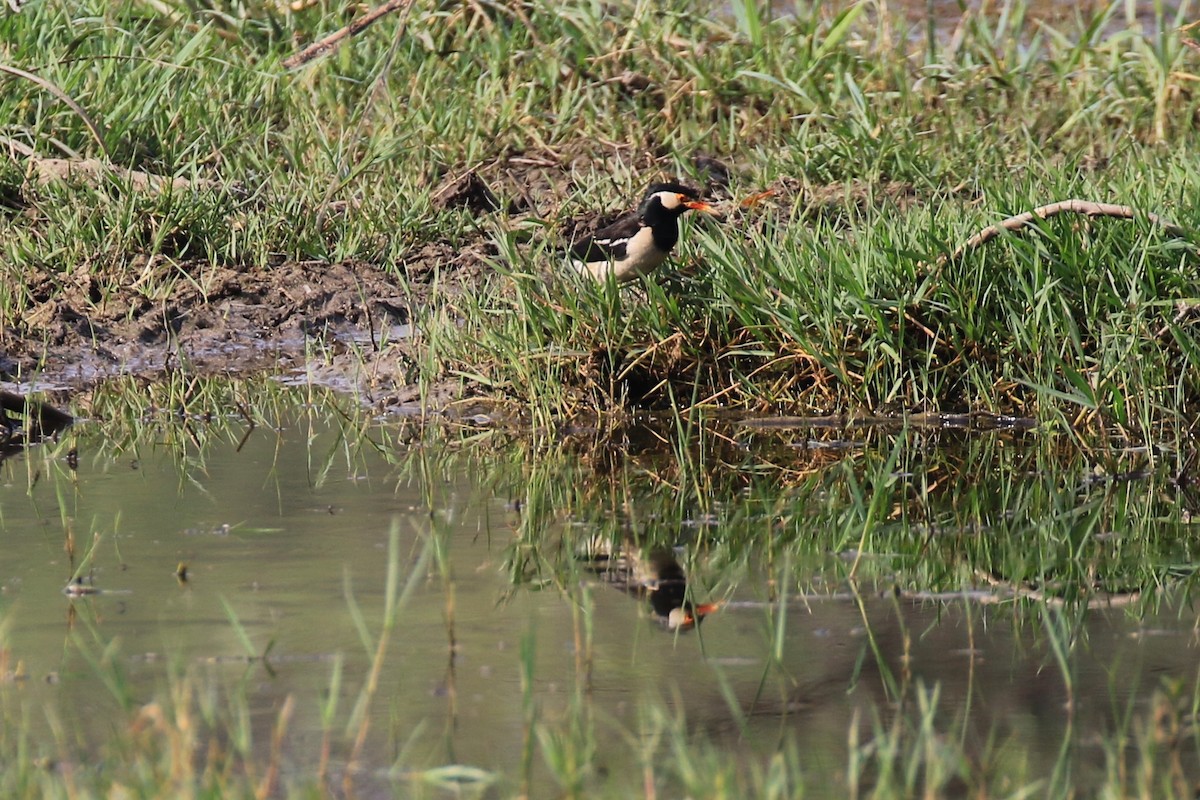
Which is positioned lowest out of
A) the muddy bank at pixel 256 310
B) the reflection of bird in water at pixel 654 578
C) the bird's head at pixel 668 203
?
the reflection of bird in water at pixel 654 578

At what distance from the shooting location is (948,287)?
6438mm

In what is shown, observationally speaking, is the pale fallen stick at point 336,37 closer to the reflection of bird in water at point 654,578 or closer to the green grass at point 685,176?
the green grass at point 685,176

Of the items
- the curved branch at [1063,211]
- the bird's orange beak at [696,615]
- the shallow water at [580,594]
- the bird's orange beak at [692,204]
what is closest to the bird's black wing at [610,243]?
the bird's orange beak at [692,204]

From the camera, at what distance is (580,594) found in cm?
454

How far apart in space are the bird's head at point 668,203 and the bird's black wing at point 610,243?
6cm

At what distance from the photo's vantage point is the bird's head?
7.18 m

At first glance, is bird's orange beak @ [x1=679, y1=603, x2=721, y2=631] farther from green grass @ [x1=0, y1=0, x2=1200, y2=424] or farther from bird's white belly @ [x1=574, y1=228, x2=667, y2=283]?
bird's white belly @ [x1=574, y1=228, x2=667, y2=283]

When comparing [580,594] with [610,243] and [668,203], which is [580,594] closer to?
[610,243]

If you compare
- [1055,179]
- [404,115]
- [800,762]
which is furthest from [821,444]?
[404,115]

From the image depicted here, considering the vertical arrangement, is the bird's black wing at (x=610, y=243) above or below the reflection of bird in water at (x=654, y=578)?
above

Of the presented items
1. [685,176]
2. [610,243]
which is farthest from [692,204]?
[685,176]

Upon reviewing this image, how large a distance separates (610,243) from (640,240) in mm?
210

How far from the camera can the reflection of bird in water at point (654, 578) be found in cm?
436

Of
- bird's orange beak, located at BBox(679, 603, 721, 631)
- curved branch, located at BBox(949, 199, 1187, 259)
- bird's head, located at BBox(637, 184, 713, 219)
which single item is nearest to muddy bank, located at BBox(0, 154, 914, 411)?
bird's head, located at BBox(637, 184, 713, 219)
